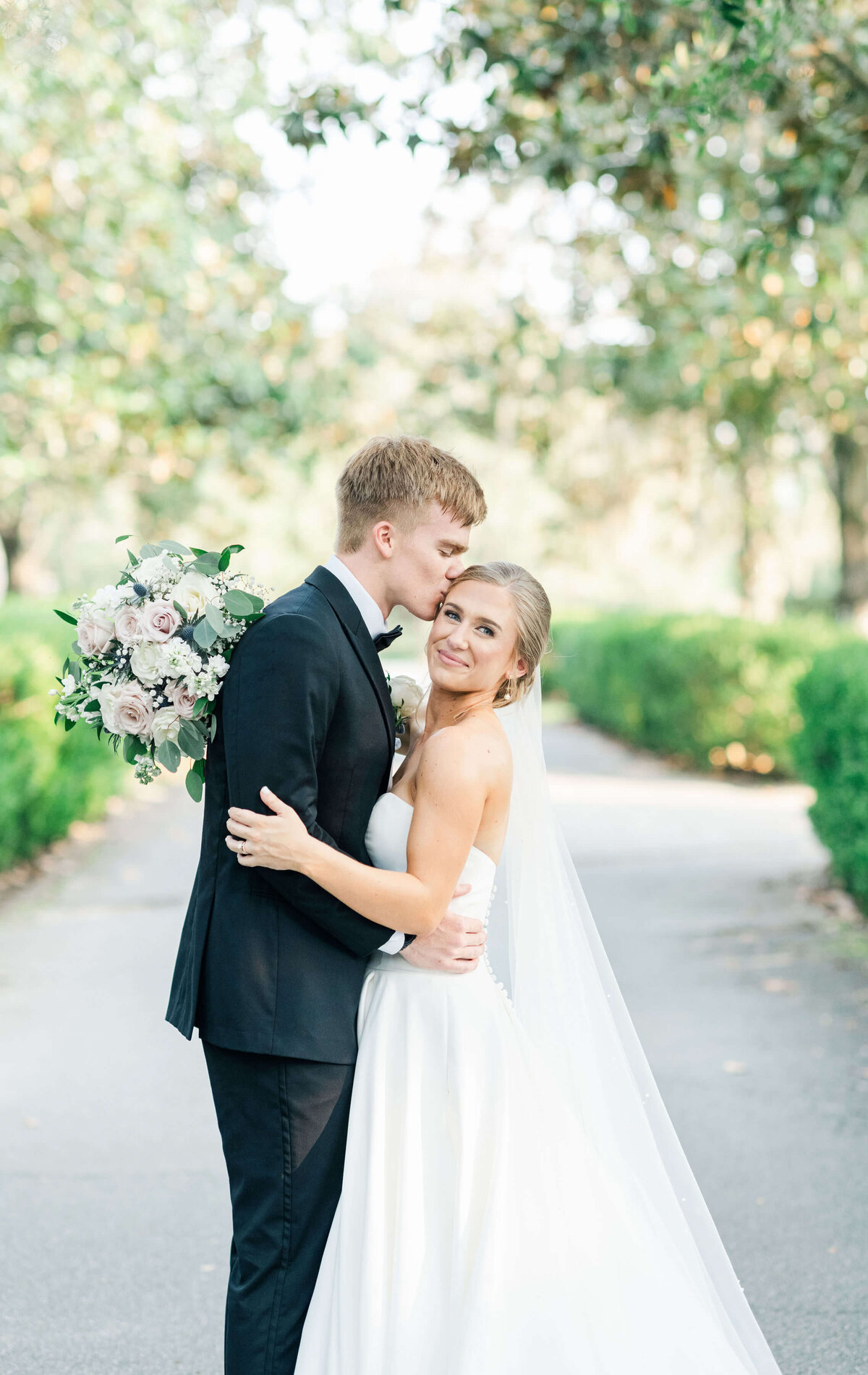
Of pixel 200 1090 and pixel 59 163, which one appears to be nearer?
pixel 200 1090

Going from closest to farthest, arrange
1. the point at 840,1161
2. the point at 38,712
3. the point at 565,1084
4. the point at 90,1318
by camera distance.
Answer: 1. the point at 565,1084
2. the point at 90,1318
3. the point at 840,1161
4. the point at 38,712

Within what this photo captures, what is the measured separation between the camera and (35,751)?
363 inches

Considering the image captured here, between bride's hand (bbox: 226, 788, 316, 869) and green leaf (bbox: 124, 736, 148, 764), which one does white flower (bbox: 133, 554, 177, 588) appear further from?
bride's hand (bbox: 226, 788, 316, 869)

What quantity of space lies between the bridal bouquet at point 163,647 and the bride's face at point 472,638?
45 cm

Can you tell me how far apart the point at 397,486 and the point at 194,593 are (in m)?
0.50

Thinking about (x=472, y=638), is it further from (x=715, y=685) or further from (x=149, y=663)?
(x=715, y=685)

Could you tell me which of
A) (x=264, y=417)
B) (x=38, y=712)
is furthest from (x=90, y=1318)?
(x=264, y=417)

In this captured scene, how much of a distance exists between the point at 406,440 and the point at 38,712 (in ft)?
23.5

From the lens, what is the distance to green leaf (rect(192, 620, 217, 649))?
264cm

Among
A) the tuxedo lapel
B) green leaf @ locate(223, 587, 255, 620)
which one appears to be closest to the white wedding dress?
the tuxedo lapel

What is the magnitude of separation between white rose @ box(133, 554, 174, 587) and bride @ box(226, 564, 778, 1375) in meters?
0.62

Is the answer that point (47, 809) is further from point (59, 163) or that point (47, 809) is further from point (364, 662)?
point (364, 662)

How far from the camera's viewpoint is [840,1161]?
4910 mm

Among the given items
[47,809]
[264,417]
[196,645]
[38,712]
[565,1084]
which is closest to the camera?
[196,645]
